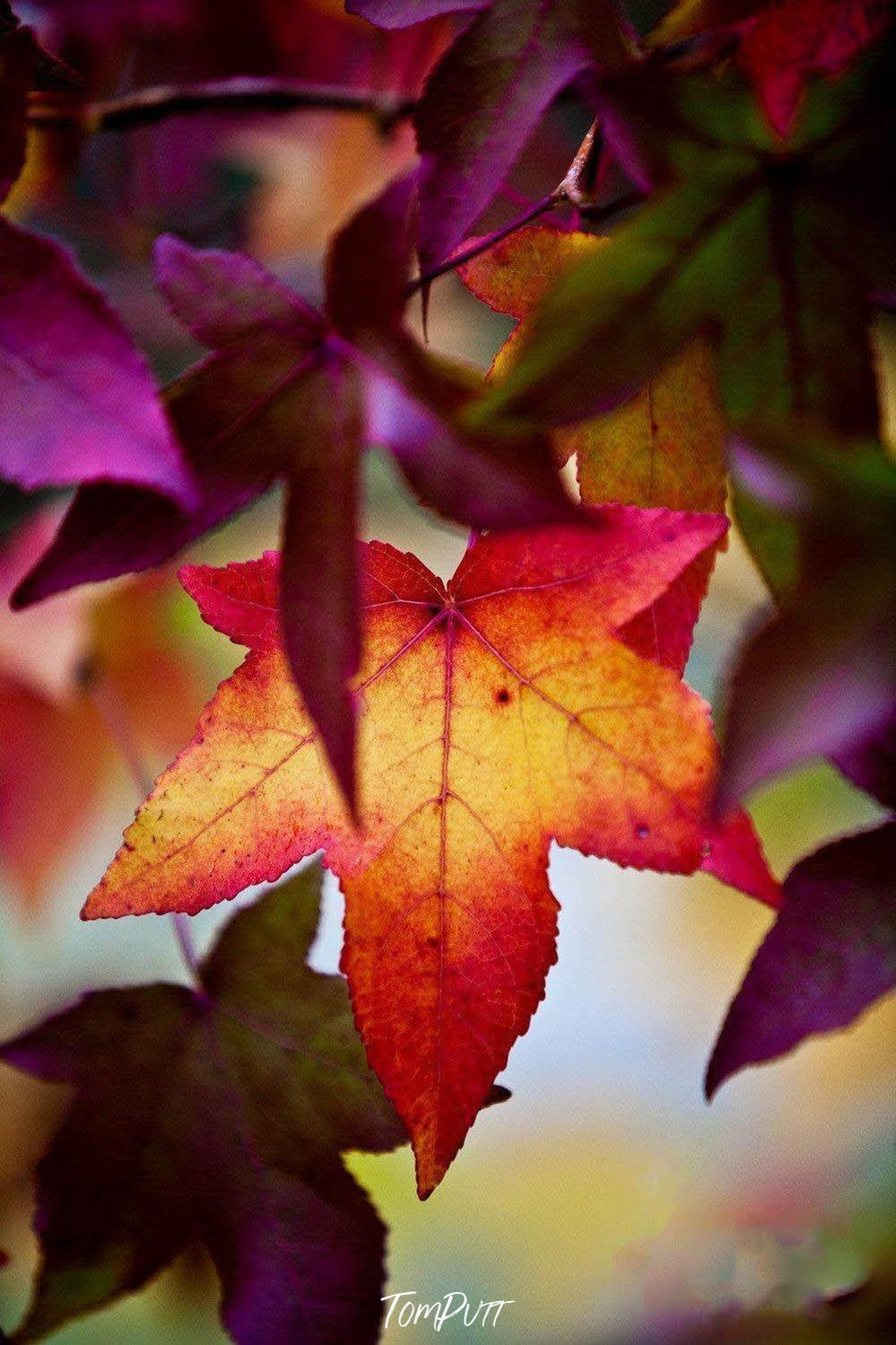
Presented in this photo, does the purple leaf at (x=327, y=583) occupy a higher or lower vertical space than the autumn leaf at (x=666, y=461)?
higher

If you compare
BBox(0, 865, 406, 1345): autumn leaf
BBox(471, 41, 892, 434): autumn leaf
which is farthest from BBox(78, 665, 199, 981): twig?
BBox(471, 41, 892, 434): autumn leaf

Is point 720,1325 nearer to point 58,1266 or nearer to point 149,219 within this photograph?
point 58,1266

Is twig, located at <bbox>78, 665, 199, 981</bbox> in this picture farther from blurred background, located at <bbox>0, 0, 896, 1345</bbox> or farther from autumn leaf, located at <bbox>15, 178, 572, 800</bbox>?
autumn leaf, located at <bbox>15, 178, 572, 800</bbox>

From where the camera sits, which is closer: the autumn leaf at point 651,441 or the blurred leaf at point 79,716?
the autumn leaf at point 651,441

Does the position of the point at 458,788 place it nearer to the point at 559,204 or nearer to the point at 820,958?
the point at 820,958

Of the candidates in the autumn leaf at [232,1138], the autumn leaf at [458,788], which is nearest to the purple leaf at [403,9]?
the autumn leaf at [458,788]

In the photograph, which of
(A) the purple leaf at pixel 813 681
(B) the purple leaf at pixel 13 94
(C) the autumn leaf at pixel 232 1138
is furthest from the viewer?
(C) the autumn leaf at pixel 232 1138

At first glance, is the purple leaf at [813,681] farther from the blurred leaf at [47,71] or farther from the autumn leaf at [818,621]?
the blurred leaf at [47,71]

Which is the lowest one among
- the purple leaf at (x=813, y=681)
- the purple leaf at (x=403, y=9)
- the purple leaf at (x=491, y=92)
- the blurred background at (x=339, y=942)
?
the blurred background at (x=339, y=942)
